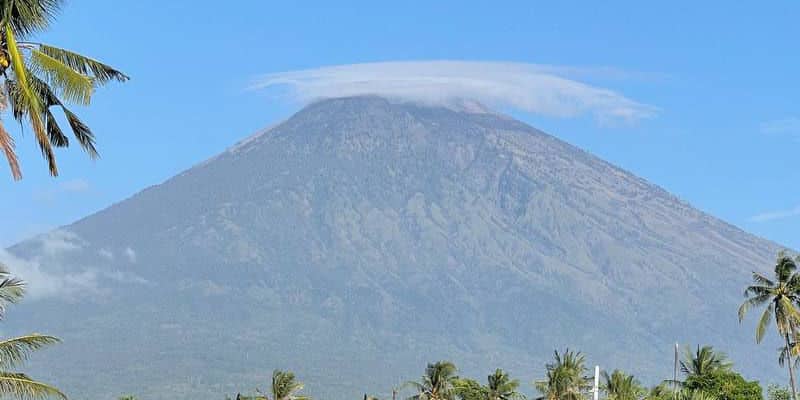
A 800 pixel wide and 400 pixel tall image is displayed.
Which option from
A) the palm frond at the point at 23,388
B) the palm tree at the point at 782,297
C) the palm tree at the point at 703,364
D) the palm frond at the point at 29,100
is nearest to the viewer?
the palm frond at the point at 29,100

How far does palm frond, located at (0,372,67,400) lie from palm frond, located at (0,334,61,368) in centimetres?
20

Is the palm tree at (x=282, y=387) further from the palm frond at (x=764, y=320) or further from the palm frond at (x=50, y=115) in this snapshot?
the palm frond at (x=50, y=115)

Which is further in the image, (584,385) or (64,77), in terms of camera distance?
(584,385)

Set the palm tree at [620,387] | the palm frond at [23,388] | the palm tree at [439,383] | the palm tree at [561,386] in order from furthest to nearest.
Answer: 1. the palm tree at [439,383]
2. the palm tree at [561,386]
3. the palm tree at [620,387]
4. the palm frond at [23,388]

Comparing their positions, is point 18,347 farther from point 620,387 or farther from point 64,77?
point 620,387

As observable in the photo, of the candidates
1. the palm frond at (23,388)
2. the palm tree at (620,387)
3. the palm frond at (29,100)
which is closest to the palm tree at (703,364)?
A: the palm tree at (620,387)

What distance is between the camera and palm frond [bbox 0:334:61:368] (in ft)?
53.0

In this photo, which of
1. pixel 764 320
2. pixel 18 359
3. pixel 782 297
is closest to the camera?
pixel 18 359

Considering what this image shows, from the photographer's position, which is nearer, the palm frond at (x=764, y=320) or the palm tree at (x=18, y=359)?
the palm tree at (x=18, y=359)

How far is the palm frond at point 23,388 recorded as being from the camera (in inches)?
619

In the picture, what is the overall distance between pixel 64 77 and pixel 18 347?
3833 millimetres

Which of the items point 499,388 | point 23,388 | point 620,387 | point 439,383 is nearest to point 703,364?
point 620,387

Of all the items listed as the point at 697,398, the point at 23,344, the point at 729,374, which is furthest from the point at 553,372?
the point at 23,344

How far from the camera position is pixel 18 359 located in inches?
642
